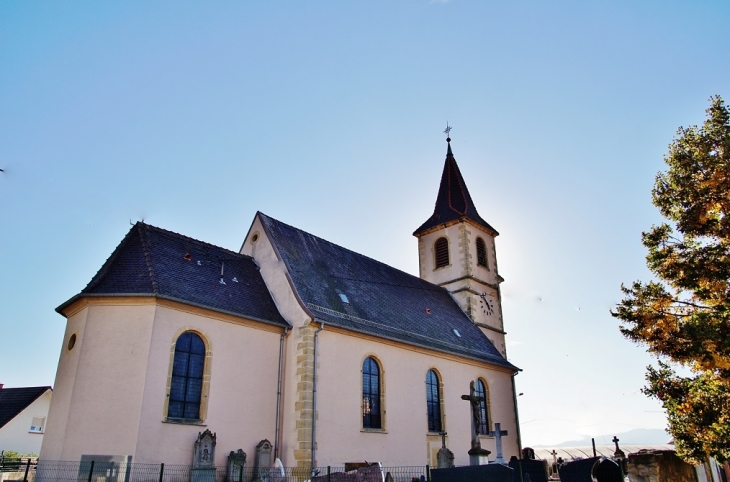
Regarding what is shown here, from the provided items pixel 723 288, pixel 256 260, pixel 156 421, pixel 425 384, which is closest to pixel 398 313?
pixel 425 384

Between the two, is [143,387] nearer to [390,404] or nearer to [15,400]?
[390,404]

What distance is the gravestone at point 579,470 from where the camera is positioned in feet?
38.7

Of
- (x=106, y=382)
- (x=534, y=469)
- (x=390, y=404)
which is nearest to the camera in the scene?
(x=534, y=469)

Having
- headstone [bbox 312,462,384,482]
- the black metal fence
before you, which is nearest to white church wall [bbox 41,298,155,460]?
the black metal fence

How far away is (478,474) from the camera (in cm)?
1120

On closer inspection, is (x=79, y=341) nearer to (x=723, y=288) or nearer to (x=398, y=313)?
(x=398, y=313)

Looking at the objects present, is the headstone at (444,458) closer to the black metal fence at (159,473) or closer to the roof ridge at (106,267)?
the black metal fence at (159,473)

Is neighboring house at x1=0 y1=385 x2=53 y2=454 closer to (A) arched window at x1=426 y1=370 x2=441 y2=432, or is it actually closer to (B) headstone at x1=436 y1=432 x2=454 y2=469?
(A) arched window at x1=426 y1=370 x2=441 y2=432

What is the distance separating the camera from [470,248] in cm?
2741

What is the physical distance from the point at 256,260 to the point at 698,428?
13761 mm

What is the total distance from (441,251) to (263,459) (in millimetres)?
16221

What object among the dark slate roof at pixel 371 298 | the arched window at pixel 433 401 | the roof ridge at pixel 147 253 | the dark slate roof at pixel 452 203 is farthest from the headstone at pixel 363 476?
the dark slate roof at pixel 452 203

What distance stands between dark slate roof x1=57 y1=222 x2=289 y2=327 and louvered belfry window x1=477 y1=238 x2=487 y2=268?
44.4 feet

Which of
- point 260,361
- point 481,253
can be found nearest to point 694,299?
point 260,361
